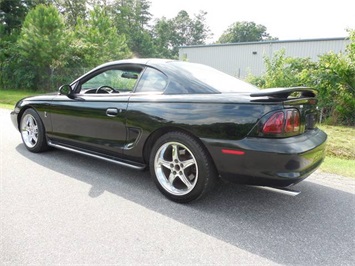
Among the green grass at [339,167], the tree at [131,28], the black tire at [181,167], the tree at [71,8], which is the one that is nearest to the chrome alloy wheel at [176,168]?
the black tire at [181,167]

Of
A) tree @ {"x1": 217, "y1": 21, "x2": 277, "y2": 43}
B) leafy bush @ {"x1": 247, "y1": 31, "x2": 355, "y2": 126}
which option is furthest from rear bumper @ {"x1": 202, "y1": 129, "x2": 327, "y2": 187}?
tree @ {"x1": 217, "y1": 21, "x2": 277, "y2": 43}

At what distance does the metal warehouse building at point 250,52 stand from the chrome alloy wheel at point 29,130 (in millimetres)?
19076

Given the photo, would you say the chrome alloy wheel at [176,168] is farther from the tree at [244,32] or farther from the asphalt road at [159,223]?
the tree at [244,32]

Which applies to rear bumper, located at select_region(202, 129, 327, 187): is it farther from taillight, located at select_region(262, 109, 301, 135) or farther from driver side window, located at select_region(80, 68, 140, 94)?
A: driver side window, located at select_region(80, 68, 140, 94)

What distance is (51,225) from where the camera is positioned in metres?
2.47

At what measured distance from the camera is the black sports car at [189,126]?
8.12ft

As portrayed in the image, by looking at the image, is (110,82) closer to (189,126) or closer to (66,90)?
(66,90)

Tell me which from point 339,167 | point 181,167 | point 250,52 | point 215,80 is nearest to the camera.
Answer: point 181,167

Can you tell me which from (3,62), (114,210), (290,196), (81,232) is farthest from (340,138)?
(3,62)

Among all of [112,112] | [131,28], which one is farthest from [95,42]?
[131,28]

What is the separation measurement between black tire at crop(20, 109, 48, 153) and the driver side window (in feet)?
3.11

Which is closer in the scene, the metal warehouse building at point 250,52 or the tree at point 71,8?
the metal warehouse building at point 250,52

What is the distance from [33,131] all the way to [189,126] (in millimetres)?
2955

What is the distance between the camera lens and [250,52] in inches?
1005
